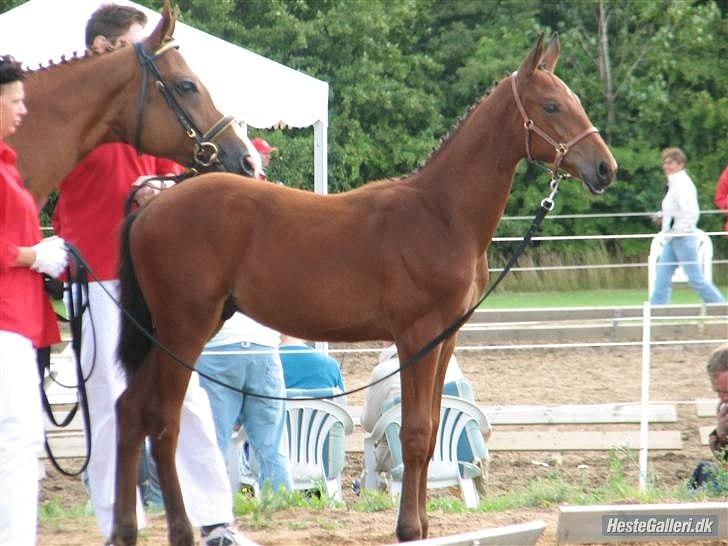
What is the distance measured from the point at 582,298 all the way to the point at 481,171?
16458 mm

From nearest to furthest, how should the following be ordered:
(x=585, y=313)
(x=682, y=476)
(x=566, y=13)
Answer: (x=682, y=476) → (x=585, y=313) → (x=566, y=13)

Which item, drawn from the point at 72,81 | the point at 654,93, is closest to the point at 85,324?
the point at 72,81

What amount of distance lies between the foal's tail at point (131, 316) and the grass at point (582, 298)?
47.7 feet

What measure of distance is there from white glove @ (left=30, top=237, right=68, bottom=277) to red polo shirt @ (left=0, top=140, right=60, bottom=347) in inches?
1.5

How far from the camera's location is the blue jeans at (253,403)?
289 inches

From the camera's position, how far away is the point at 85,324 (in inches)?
227

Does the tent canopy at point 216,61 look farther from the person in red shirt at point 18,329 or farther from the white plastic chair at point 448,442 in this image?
the person in red shirt at point 18,329

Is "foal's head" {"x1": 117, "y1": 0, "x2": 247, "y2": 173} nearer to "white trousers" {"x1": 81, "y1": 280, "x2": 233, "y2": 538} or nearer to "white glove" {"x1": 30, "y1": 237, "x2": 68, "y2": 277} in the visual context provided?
"white trousers" {"x1": 81, "y1": 280, "x2": 233, "y2": 538}

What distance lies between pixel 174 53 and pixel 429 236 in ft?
4.60

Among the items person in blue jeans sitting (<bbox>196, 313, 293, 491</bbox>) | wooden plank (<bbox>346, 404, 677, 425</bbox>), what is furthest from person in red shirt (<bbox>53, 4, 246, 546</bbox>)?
wooden plank (<bbox>346, 404, 677, 425</bbox>)

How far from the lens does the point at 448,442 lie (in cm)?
787

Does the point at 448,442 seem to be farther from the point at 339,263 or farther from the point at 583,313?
the point at 583,313

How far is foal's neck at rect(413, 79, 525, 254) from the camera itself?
5.68 metres

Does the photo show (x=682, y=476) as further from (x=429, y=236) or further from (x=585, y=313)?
(x=585, y=313)
